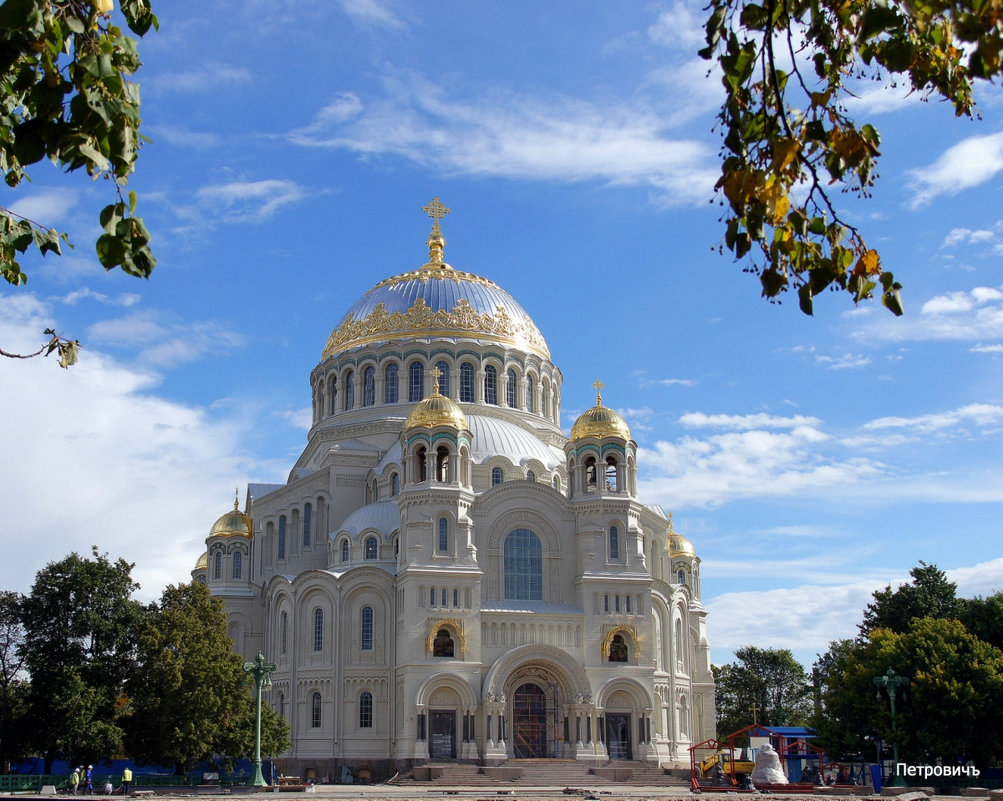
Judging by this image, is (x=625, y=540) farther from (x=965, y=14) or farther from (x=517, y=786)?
(x=965, y=14)

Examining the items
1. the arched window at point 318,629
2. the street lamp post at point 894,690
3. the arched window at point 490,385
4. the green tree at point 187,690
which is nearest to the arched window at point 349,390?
the arched window at point 490,385

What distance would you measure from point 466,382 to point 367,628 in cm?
1379

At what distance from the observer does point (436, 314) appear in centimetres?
5297

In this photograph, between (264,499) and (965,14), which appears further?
(264,499)

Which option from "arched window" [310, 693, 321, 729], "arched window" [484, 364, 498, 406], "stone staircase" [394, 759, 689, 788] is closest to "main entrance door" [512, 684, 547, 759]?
"stone staircase" [394, 759, 689, 788]

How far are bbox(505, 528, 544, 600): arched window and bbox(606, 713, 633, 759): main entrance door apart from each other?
5184 millimetres

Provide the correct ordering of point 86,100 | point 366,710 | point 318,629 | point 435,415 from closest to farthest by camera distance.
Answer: point 86,100 → point 366,710 → point 435,415 → point 318,629

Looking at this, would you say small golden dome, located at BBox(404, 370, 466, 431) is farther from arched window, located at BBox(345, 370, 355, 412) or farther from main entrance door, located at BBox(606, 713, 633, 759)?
main entrance door, located at BBox(606, 713, 633, 759)

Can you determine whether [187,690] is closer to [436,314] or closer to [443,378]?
[443,378]

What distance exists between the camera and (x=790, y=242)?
566 cm

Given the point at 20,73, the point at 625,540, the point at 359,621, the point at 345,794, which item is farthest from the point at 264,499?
the point at 20,73

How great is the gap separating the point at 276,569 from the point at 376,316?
12.7m

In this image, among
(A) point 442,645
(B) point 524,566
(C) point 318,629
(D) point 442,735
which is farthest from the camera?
(B) point 524,566

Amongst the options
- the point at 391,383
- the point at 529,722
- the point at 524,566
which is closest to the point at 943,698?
the point at 529,722
